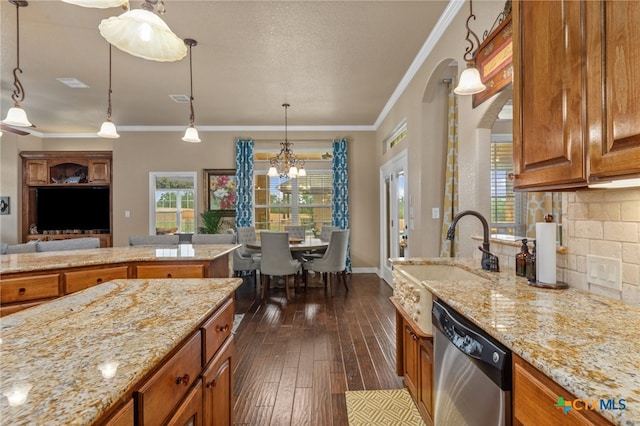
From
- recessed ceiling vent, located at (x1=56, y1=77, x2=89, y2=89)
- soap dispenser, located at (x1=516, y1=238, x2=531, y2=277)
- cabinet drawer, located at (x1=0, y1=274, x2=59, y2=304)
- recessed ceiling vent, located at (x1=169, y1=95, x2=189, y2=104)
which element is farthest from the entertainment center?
soap dispenser, located at (x1=516, y1=238, x2=531, y2=277)

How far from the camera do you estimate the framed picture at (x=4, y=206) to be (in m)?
6.27

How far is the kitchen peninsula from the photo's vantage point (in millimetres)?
2162

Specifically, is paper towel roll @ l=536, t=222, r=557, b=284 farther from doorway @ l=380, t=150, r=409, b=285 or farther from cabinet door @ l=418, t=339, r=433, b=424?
doorway @ l=380, t=150, r=409, b=285

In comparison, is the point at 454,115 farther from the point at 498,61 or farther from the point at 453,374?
the point at 453,374

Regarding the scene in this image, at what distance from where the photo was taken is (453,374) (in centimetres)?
128

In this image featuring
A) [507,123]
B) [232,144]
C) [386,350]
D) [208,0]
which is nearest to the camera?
[208,0]

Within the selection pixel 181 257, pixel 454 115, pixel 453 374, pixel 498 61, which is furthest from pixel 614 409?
pixel 454 115

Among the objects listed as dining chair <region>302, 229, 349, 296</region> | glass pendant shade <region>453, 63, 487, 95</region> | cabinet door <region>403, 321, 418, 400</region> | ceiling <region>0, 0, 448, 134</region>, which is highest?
ceiling <region>0, 0, 448, 134</region>

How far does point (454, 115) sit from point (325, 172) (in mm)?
3463

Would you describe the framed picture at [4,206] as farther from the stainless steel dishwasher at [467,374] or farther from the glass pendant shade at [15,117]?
the stainless steel dishwasher at [467,374]

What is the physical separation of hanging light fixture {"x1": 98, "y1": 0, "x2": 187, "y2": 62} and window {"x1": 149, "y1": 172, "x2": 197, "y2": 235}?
529 cm

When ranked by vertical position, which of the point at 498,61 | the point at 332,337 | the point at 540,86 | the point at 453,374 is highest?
the point at 498,61

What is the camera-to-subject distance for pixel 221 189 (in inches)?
253

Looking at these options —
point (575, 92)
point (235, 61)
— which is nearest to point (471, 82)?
point (575, 92)
